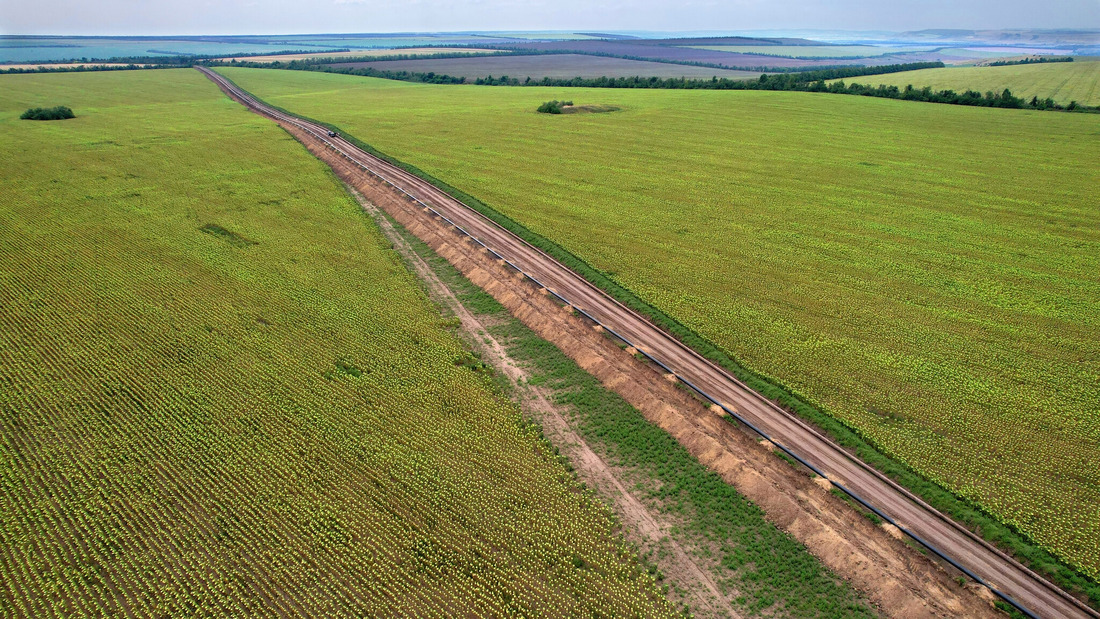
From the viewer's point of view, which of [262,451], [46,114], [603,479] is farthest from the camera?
[46,114]

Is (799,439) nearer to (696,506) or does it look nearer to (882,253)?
(696,506)

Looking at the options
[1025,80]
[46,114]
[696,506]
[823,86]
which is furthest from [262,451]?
[1025,80]

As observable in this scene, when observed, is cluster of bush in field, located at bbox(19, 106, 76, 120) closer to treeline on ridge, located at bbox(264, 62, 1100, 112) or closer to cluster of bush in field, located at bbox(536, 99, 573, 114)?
cluster of bush in field, located at bbox(536, 99, 573, 114)

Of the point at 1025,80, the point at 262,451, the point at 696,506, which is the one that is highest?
the point at 1025,80

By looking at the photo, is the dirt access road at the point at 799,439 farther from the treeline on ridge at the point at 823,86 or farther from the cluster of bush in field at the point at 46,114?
the treeline on ridge at the point at 823,86

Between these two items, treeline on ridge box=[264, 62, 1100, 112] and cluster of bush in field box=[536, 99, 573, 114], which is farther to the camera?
treeline on ridge box=[264, 62, 1100, 112]

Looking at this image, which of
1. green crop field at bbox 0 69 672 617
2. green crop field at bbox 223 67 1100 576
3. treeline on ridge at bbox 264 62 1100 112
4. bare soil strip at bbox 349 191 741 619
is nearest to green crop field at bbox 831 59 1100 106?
treeline on ridge at bbox 264 62 1100 112

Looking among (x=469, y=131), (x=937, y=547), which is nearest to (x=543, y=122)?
(x=469, y=131)
